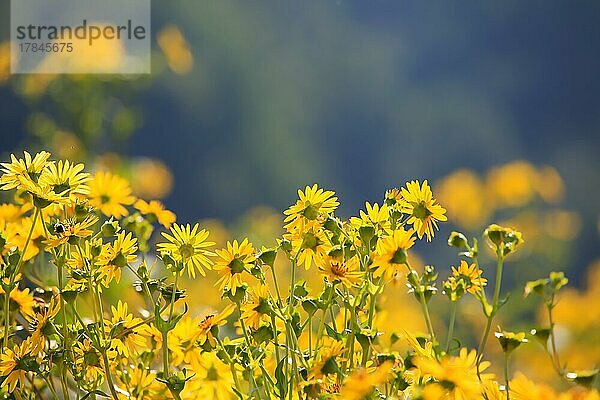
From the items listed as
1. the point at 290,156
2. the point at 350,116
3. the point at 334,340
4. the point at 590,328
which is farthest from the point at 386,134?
the point at 334,340

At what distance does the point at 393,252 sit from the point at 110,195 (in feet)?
0.66

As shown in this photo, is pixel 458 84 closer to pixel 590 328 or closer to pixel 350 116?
pixel 350 116

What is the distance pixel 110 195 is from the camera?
1.89ft

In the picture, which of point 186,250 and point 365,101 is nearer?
point 186,250

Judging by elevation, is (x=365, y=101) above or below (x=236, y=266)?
above

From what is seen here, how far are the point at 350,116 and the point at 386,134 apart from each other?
9 cm

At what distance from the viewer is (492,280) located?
1961 millimetres

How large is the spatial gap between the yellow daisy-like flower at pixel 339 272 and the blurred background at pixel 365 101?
1.45m

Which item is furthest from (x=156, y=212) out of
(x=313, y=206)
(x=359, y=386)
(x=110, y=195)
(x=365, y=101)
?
(x=365, y=101)

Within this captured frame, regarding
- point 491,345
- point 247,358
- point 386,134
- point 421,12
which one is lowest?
point 247,358

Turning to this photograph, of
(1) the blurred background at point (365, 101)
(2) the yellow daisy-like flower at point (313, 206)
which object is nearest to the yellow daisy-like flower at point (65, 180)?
(2) the yellow daisy-like flower at point (313, 206)

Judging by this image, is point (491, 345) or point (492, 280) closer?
point (491, 345)

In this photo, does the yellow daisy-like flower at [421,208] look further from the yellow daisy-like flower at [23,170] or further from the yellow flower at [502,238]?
the yellow daisy-like flower at [23,170]

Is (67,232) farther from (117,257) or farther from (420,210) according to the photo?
(420,210)
